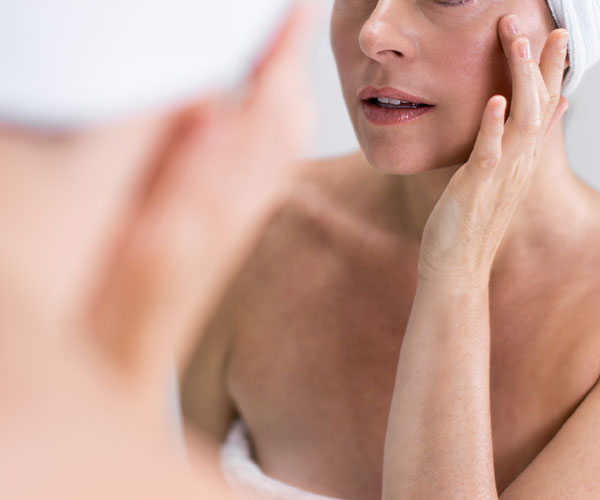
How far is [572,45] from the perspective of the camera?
1.00 meters

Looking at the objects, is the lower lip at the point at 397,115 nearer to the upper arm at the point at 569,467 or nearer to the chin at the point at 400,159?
the chin at the point at 400,159

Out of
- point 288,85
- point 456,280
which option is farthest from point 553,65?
point 288,85

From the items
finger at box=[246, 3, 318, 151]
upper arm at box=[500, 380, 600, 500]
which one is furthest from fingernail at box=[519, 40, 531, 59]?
finger at box=[246, 3, 318, 151]

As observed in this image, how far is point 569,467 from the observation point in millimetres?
974

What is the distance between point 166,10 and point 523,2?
26.7 inches

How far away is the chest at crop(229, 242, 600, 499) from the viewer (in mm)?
1121

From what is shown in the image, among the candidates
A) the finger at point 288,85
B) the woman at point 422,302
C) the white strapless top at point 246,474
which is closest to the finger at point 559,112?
the woman at point 422,302

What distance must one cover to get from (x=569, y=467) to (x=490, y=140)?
35cm

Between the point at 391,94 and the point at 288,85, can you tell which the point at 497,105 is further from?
the point at 288,85

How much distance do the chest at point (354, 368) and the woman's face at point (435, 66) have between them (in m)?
0.24

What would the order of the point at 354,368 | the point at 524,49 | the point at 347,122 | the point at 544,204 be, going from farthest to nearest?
the point at 347,122 < the point at 354,368 < the point at 544,204 < the point at 524,49

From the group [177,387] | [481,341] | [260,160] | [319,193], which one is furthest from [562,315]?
[260,160]

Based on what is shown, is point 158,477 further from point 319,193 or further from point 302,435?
point 319,193

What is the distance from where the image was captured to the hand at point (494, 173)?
0.97 metres
